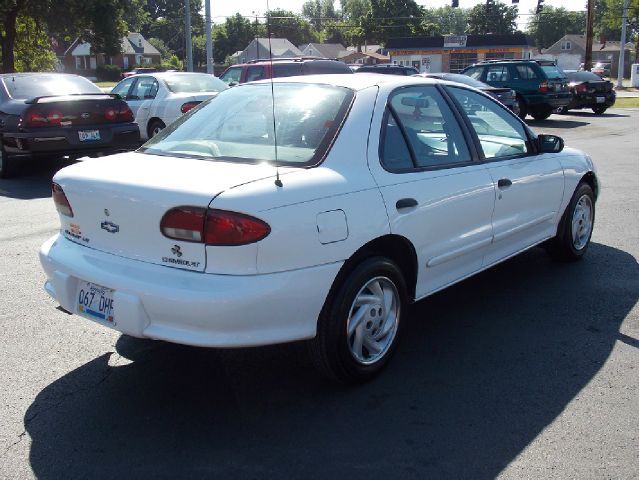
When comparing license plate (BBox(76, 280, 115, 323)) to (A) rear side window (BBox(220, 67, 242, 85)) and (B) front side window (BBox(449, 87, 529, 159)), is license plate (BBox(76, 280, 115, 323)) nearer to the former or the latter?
(B) front side window (BBox(449, 87, 529, 159))

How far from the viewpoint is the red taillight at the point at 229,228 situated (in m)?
3.18

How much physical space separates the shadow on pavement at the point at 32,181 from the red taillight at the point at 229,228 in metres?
6.66

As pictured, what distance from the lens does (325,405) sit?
11.8 feet

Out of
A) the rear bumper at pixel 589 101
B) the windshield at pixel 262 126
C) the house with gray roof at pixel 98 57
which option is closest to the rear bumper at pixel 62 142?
the windshield at pixel 262 126

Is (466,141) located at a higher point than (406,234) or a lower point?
higher

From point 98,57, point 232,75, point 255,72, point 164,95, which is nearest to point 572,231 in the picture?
point 164,95

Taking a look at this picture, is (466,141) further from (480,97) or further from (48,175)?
(48,175)

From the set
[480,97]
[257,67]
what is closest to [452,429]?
[480,97]

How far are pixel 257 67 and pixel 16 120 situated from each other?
656 centimetres

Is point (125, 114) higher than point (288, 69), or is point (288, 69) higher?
point (288, 69)

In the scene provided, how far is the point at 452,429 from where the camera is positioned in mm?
3348

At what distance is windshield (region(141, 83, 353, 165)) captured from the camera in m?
3.80

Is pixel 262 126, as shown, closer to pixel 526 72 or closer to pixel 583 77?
pixel 526 72

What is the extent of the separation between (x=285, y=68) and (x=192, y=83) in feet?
7.00
